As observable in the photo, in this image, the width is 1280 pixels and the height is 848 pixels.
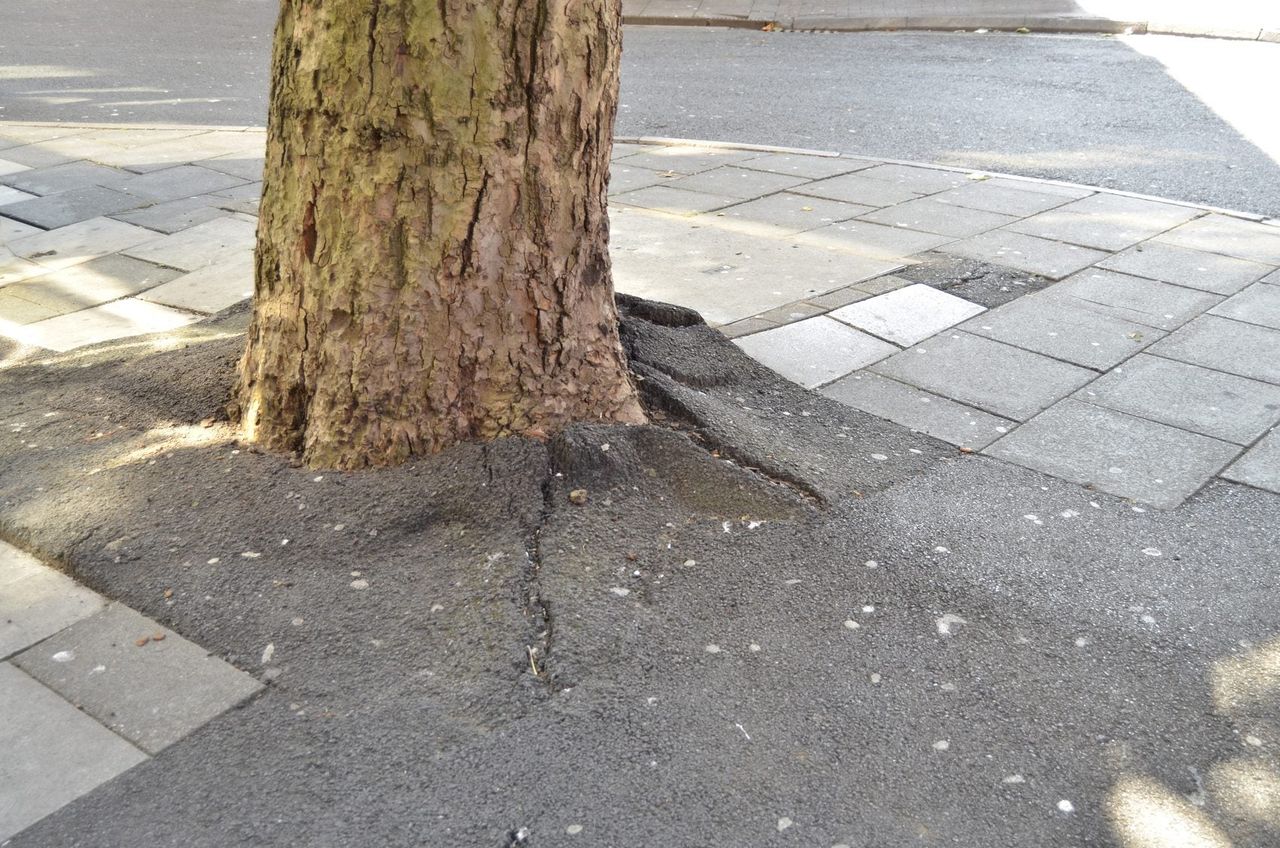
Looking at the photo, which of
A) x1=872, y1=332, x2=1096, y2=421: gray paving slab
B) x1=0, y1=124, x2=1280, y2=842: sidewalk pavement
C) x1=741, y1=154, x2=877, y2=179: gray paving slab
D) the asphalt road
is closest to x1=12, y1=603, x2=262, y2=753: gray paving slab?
x1=0, y1=124, x2=1280, y2=842: sidewalk pavement

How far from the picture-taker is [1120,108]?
9.02 metres

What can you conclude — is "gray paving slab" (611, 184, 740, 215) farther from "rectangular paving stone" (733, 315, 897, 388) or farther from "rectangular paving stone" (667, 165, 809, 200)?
"rectangular paving stone" (733, 315, 897, 388)

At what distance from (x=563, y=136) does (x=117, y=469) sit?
1714 mm

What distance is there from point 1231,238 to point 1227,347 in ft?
5.57

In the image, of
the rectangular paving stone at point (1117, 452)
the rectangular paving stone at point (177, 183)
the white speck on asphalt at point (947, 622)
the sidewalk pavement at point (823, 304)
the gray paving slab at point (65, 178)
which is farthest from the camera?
the gray paving slab at point (65, 178)

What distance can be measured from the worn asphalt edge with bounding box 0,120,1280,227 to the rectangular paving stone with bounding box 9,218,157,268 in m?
2.64

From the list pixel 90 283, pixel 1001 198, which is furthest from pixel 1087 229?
pixel 90 283

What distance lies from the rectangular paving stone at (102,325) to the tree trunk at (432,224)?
6.41 ft

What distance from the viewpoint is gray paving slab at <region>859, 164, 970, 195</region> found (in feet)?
23.6

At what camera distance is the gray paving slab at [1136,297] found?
502 cm

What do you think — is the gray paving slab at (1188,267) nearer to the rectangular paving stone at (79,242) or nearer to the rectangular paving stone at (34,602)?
the rectangular paving stone at (34,602)

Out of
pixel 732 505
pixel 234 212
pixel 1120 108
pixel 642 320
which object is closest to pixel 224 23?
pixel 234 212

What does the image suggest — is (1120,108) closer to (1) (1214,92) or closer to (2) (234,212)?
(1) (1214,92)

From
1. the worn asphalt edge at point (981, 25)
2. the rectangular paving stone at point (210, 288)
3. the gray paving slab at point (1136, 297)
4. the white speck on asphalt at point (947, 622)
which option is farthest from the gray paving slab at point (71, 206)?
the worn asphalt edge at point (981, 25)
